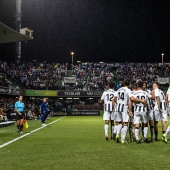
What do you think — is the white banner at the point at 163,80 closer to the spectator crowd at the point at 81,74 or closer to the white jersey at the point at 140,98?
the spectator crowd at the point at 81,74

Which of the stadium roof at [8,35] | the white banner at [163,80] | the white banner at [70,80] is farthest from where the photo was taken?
the white banner at [70,80]

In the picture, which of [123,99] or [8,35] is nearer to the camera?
[123,99]

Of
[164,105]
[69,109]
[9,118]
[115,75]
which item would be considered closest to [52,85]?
[69,109]

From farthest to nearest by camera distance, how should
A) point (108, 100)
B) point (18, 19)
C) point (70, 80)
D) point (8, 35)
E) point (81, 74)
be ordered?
point (18, 19) → point (81, 74) → point (70, 80) → point (8, 35) → point (108, 100)

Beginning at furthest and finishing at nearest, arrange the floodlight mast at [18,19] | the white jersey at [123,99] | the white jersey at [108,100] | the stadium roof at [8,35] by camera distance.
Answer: the floodlight mast at [18,19]
the stadium roof at [8,35]
the white jersey at [108,100]
the white jersey at [123,99]

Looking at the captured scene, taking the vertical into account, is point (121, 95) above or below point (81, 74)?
below

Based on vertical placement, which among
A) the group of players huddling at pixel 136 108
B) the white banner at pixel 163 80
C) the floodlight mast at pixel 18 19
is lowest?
the group of players huddling at pixel 136 108

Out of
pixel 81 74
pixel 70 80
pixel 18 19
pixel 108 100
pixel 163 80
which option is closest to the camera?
pixel 108 100

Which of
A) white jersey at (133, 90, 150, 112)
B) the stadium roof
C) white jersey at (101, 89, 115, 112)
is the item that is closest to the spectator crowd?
the stadium roof

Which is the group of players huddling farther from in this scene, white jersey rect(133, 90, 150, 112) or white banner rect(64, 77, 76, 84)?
white banner rect(64, 77, 76, 84)

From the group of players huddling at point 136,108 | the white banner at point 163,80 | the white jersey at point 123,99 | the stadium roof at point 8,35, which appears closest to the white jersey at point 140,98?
the group of players huddling at point 136,108

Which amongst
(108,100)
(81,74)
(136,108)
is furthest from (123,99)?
(81,74)

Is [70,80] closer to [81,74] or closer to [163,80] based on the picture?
[81,74]

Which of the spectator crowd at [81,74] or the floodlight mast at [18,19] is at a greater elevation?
the floodlight mast at [18,19]
